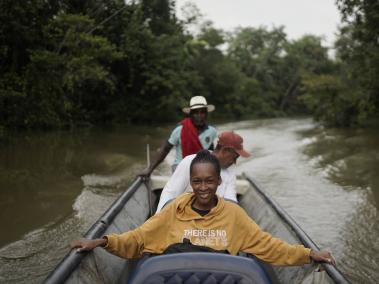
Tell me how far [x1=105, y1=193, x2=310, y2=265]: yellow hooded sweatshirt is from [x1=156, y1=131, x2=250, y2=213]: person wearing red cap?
0.73 metres

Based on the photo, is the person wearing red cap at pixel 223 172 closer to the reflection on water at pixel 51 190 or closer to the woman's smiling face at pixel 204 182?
the woman's smiling face at pixel 204 182

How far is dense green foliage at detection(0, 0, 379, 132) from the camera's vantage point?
15648mm

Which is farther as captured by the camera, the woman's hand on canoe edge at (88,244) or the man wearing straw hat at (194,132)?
the man wearing straw hat at (194,132)

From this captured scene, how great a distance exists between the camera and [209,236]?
2797mm

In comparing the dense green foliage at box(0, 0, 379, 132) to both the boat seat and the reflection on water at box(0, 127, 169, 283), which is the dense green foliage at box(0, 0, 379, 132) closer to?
the reflection on water at box(0, 127, 169, 283)

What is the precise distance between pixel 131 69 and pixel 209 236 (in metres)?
22.6

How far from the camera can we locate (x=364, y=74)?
14.5m

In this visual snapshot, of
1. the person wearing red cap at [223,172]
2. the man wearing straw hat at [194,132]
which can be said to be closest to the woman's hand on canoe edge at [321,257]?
the person wearing red cap at [223,172]

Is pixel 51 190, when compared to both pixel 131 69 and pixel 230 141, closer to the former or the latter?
pixel 230 141

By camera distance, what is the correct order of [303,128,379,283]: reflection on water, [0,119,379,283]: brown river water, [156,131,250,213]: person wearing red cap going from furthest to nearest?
[0,119,379,283]: brown river water < [303,128,379,283]: reflection on water < [156,131,250,213]: person wearing red cap

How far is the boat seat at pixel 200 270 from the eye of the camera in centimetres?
254

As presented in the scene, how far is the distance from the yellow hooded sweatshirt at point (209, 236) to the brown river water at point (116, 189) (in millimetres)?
2269

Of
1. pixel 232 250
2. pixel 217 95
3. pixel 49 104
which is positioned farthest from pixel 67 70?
pixel 217 95

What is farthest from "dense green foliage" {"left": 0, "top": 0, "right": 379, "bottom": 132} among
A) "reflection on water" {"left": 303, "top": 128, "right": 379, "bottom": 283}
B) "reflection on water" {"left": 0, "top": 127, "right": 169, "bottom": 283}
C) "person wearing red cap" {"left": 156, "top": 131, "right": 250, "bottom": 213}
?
"person wearing red cap" {"left": 156, "top": 131, "right": 250, "bottom": 213}
